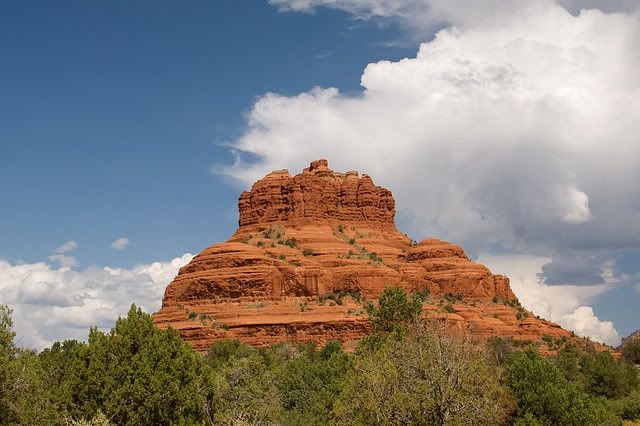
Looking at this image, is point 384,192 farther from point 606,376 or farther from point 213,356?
→ point 606,376

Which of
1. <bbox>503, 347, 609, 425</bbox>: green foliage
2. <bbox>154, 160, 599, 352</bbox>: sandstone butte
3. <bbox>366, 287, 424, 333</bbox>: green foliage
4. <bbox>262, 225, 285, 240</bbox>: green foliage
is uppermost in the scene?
<bbox>262, 225, 285, 240</bbox>: green foliage

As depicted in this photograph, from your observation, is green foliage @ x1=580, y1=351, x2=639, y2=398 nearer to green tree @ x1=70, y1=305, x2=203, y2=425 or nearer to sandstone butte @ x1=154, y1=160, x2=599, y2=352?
sandstone butte @ x1=154, y1=160, x2=599, y2=352

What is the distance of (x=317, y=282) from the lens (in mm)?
140750

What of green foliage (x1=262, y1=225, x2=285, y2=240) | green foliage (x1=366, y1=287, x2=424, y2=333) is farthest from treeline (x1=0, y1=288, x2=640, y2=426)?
green foliage (x1=262, y1=225, x2=285, y2=240)

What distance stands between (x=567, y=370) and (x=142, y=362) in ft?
210

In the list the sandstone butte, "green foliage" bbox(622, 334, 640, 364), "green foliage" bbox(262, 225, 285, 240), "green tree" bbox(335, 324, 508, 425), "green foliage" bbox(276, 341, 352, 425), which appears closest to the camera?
"green tree" bbox(335, 324, 508, 425)

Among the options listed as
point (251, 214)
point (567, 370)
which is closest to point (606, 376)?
point (567, 370)

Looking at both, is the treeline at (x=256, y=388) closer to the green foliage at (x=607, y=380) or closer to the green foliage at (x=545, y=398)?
the green foliage at (x=545, y=398)

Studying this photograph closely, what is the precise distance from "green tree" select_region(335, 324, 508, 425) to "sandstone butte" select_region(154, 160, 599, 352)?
259 ft

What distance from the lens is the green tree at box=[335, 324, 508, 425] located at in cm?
3681

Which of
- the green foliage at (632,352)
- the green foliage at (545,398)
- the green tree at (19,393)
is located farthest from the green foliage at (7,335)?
the green foliage at (632,352)

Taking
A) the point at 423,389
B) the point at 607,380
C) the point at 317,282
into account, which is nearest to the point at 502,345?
the point at 607,380

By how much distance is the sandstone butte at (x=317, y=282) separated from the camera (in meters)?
131

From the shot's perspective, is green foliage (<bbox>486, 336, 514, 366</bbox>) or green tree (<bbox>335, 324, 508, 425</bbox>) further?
green foliage (<bbox>486, 336, 514, 366</bbox>)
